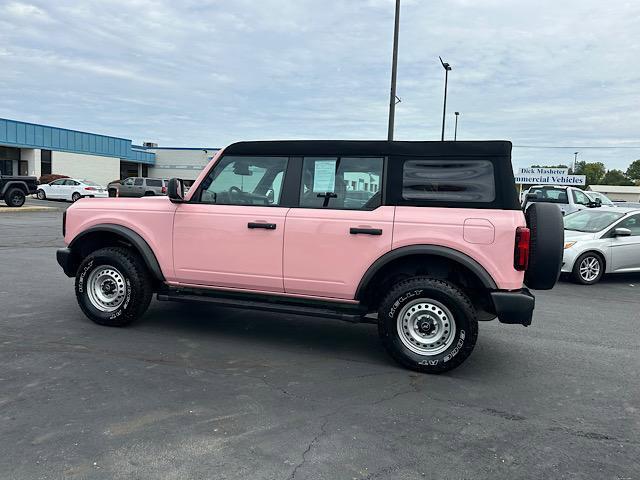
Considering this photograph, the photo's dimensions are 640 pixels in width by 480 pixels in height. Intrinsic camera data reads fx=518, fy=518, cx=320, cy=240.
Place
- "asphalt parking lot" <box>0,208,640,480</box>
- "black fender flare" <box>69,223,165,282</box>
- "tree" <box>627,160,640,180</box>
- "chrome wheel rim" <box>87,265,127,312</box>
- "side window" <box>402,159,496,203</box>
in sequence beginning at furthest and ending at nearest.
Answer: "tree" <box>627,160,640,180</box>
"chrome wheel rim" <box>87,265,127,312</box>
"black fender flare" <box>69,223,165,282</box>
"side window" <box>402,159,496,203</box>
"asphalt parking lot" <box>0,208,640,480</box>

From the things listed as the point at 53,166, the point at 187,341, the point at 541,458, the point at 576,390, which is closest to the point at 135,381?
the point at 187,341

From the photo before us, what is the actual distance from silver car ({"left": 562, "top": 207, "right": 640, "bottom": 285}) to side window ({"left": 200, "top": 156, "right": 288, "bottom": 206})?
6.61m

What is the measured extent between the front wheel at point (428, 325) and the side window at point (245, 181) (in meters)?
1.56

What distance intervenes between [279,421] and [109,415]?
1.16 metres

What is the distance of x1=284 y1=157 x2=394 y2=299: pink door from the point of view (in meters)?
4.71

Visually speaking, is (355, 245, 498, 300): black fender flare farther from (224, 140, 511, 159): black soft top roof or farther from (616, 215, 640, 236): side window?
(616, 215, 640, 236): side window

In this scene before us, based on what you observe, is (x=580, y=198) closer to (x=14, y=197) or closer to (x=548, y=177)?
(x=14, y=197)

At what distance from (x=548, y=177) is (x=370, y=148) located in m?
43.5

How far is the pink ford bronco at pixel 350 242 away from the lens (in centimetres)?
447

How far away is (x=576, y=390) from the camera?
14.1ft

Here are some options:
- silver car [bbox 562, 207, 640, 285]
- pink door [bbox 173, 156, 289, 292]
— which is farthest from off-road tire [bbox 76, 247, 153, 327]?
silver car [bbox 562, 207, 640, 285]

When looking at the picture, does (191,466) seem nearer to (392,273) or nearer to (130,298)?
(392,273)

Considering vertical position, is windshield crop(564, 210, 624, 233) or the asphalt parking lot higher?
windshield crop(564, 210, 624, 233)

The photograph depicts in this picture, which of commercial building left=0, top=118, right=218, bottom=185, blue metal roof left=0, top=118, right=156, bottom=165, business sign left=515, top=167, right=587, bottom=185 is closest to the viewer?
blue metal roof left=0, top=118, right=156, bottom=165
